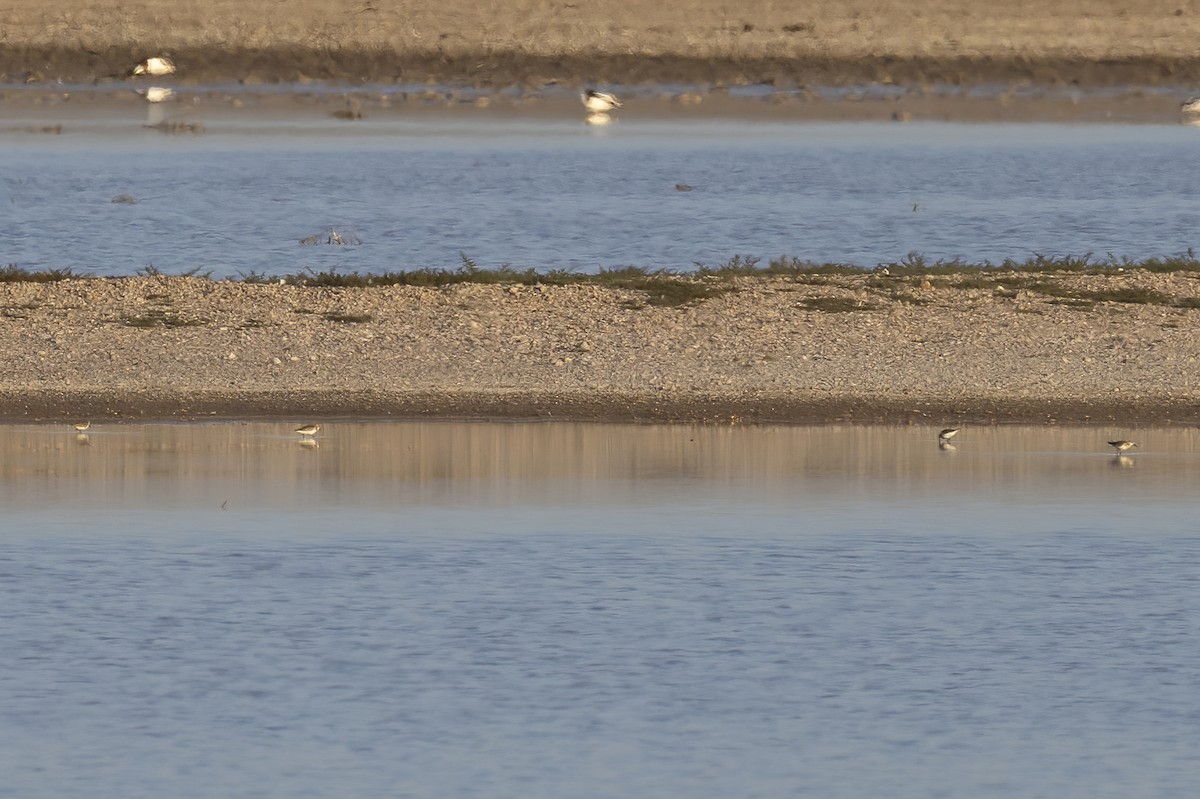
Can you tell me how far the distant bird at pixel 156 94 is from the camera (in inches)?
1405

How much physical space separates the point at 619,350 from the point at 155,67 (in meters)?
21.5

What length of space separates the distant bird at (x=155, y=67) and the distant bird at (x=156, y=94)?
75 cm

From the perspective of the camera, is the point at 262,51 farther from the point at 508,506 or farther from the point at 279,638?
the point at 279,638

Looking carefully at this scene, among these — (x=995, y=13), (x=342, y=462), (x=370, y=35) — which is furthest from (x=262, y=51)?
(x=342, y=462)

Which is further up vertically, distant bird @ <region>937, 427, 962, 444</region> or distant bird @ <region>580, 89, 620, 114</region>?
distant bird @ <region>580, 89, 620, 114</region>

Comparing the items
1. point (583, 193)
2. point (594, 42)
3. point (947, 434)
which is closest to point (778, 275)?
point (947, 434)

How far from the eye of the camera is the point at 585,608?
9.88 meters

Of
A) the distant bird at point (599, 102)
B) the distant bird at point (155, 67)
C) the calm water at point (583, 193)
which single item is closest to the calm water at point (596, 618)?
the calm water at point (583, 193)

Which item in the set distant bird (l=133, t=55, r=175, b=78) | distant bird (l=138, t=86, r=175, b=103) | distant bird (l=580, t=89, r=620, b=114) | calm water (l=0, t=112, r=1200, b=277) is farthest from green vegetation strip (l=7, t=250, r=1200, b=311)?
distant bird (l=133, t=55, r=175, b=78)

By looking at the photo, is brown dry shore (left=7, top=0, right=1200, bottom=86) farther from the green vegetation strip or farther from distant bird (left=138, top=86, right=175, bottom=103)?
the green vegetation strip

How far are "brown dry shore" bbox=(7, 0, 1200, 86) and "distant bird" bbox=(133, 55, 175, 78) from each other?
0.77ft

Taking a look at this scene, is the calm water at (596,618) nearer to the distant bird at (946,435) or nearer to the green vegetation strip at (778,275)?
the distant bird at (946,435)

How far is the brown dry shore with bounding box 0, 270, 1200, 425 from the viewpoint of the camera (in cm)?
1543

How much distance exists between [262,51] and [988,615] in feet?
94.5
